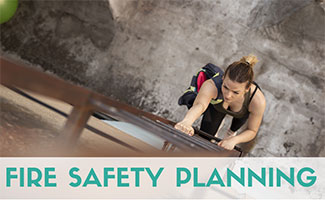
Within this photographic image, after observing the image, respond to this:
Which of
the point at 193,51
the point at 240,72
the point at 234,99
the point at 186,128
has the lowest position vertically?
the point at 186,128

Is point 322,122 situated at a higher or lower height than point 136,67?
higher

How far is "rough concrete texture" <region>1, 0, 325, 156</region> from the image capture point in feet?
13.3

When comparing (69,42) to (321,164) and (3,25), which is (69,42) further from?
(321,164)

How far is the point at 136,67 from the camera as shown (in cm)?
426

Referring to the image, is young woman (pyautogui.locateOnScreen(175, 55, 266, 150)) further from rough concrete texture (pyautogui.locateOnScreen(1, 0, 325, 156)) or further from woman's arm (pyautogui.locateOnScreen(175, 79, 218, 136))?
rough concrete texture (pyautogui.locateOnScreen(1, 0, 325, 156))

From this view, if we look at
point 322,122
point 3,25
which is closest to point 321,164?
point 322,122

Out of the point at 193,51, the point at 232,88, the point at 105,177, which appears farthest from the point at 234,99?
the point at 193,51

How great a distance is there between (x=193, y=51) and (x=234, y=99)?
2218mm

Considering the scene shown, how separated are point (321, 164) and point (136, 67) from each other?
2553mm

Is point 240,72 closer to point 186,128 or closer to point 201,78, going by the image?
point 186,128

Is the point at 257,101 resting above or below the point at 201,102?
above

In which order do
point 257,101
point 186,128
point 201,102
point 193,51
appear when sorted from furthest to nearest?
point 193,51
point 257,101
point 201,102
point 186,128

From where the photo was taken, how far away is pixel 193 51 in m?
4.18

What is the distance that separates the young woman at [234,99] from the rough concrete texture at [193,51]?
1.75 meters
